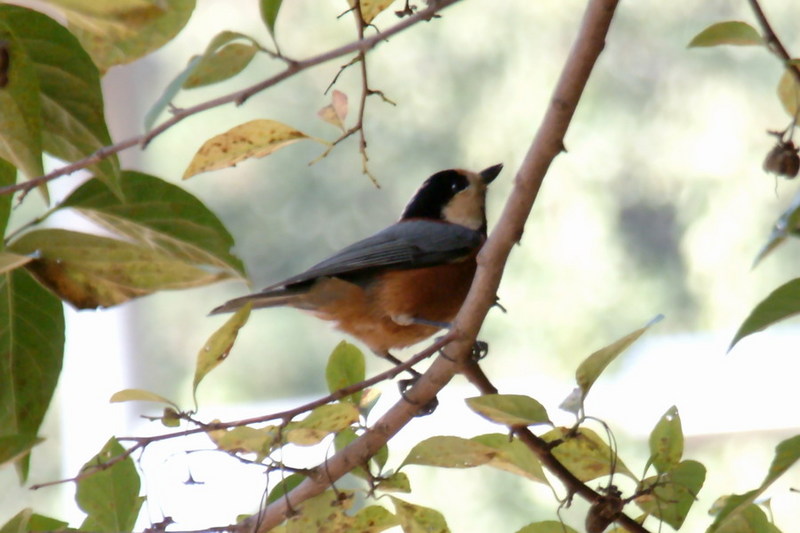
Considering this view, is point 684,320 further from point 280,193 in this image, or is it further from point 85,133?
point 85,133

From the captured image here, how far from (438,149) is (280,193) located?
1.08 meters

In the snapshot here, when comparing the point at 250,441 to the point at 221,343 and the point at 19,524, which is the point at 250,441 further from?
the point at 19,524

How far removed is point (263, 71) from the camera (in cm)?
637

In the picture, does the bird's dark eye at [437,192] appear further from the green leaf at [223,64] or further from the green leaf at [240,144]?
the green leaf at [223,64]

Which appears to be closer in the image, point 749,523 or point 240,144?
point 749,523

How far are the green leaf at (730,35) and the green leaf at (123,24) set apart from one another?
0.65m

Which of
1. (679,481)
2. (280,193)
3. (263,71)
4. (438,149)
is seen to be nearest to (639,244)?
(438,149)

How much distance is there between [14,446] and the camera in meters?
1.05

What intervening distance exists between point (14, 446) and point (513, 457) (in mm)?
590

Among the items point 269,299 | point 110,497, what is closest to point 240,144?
point 110,497

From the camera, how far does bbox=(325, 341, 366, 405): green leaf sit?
151 centimetres

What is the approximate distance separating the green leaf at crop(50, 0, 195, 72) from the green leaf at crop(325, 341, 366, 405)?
0.54 metres

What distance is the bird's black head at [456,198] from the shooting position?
2.98m

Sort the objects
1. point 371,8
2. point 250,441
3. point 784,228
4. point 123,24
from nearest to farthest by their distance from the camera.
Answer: point 784,228
point 123,24
point 250,441
point 371,8
